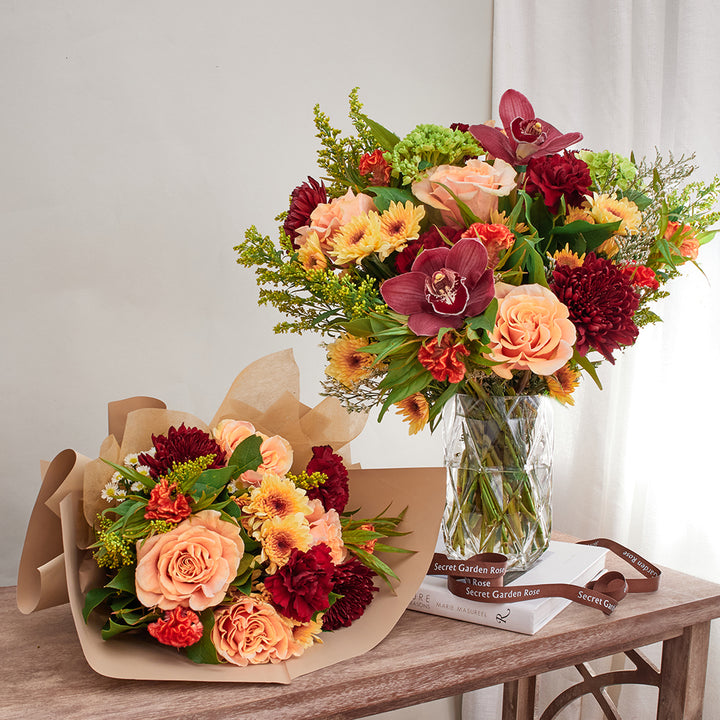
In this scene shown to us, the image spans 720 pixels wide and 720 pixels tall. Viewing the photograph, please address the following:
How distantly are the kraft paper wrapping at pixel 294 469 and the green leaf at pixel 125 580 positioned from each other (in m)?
0.04

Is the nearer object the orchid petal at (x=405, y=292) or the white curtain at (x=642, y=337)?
the orchid petal at (x=405, y=292)

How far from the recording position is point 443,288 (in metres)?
0.69

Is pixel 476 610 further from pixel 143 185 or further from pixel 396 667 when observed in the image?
pixel 143 185

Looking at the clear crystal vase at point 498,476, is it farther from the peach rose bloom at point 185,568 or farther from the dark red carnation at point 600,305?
the peach rose bloom at point 185,568

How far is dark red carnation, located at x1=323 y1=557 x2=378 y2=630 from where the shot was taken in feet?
2.35

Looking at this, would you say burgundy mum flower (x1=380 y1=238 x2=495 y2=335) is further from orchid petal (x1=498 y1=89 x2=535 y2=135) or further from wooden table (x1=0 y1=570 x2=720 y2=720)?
wooden table (x1=0 y1=570 x2=720 y2=720)

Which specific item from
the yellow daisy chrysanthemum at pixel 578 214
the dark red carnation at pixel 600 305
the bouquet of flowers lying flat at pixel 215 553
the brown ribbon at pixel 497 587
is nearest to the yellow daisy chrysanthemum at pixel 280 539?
the bouquet of flowers lying flat at pixel 215 553

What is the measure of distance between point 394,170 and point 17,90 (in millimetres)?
A: 656

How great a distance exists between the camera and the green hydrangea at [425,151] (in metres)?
0.76

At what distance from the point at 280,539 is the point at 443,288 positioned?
293 millimetres

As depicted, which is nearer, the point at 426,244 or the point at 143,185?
the point at 426,244

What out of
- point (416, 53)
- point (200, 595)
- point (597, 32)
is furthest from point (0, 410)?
point (597, 32)

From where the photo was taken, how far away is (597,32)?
1.40 metres

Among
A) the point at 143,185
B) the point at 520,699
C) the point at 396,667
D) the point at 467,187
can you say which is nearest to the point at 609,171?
the point at 467,187
